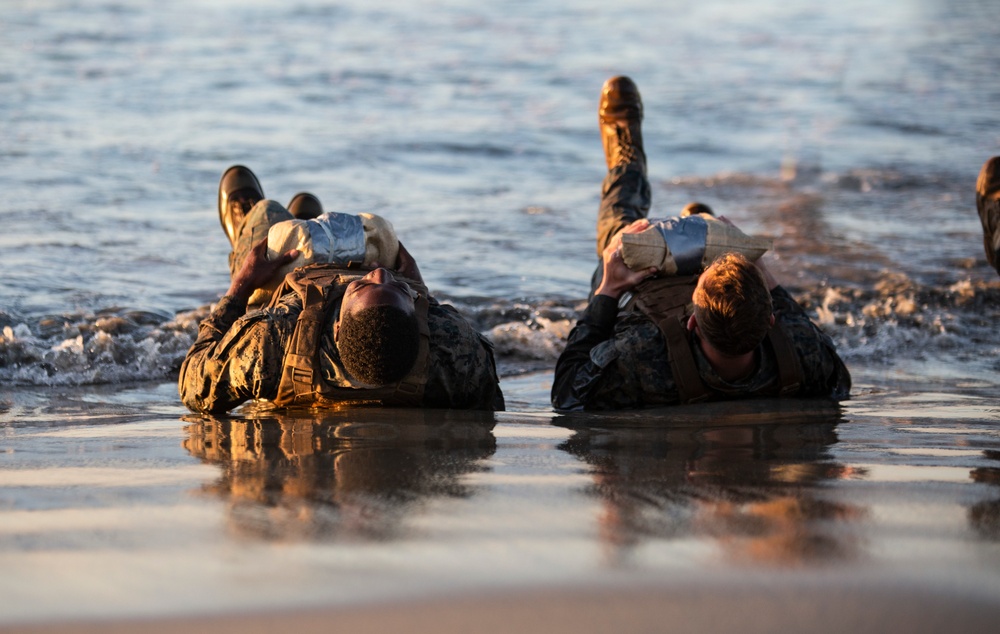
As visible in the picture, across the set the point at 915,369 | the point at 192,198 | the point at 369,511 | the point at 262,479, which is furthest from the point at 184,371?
the point at 192,198

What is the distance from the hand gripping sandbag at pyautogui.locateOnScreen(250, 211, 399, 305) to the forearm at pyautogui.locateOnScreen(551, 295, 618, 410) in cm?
78

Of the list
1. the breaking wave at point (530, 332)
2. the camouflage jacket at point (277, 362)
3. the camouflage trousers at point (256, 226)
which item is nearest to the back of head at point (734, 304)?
the camouflage jacket at point (277, 362)

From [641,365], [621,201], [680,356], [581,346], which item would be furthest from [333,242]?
[621,201]

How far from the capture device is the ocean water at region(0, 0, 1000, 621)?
8.63 ft

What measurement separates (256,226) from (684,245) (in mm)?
1870

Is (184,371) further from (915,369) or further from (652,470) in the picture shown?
(915,369)

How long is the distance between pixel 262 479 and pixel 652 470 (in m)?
1.02

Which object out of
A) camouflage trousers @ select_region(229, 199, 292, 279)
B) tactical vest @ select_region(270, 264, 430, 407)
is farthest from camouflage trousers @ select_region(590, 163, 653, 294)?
tactical vest @ select_region(270, 264, 430, 407)

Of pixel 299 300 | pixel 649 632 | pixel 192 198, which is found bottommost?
pixel 649 632

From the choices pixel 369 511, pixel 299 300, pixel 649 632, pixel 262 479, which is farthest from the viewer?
pixel 299 300

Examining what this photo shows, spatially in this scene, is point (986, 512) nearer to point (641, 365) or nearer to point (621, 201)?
point (641, 365)

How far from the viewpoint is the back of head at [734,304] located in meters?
4.01

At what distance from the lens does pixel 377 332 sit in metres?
3.84

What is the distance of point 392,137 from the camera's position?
12.1m
